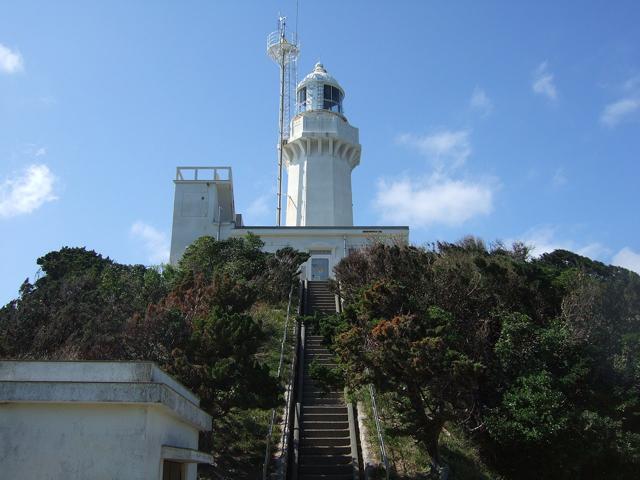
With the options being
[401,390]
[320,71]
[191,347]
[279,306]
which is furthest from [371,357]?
[320,71]

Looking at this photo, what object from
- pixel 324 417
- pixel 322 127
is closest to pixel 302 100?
pixel 322 127

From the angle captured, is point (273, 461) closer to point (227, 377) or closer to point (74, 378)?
point (227, 377)

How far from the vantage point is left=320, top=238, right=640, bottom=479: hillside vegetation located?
451 inches

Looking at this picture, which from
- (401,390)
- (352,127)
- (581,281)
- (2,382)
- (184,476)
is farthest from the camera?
(352,127)

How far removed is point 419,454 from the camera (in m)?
13.1

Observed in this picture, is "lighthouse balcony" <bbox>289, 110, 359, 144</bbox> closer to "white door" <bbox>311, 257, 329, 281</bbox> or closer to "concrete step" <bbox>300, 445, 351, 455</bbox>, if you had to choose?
"white door" <bbox>311, 257, 329, 281</bbox>

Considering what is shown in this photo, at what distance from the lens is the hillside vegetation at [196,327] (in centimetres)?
1185

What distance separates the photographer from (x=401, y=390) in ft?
39.4

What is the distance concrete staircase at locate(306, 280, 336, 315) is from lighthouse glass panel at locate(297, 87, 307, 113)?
13.4 m

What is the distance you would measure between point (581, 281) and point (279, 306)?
988 cm

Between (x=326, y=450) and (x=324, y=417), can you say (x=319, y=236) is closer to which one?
(x=324, y=417)

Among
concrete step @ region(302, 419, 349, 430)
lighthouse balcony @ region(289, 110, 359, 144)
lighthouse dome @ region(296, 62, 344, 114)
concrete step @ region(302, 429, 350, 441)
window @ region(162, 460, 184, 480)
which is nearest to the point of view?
window @ region(162, 460, 184, 480)

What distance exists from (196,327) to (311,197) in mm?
20312

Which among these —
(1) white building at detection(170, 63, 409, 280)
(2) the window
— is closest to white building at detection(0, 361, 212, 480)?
(2) the window
